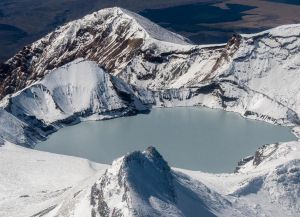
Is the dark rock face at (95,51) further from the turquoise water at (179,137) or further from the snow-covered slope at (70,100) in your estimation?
the turquoise water at (179,137)

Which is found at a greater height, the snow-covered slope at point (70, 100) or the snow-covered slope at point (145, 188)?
the snow-covered slope at point (145, 188)

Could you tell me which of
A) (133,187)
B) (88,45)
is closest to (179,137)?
(88,45)

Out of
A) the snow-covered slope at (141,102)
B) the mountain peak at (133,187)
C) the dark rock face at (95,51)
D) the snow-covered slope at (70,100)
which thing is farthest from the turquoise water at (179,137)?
the mountain peak at (133,187)

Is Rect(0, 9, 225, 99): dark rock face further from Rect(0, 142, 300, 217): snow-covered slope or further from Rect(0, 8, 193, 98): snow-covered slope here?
Rect(0, 142, 300, 217): snow-covered slope

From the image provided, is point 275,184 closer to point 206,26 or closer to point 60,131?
point 60,131

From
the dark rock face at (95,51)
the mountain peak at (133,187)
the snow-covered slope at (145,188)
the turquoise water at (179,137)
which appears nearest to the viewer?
the mountain peak at (133,187)

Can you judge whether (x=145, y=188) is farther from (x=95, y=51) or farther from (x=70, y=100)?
(x=95, y=51)

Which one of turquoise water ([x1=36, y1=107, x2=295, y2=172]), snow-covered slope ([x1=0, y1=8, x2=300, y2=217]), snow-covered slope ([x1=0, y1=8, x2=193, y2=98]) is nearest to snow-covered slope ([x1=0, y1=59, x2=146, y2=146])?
snow-covered slope ([x1=0, y1=8, x2=300, y2=217])

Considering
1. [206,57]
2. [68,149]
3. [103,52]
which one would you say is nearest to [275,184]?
[68,149]
